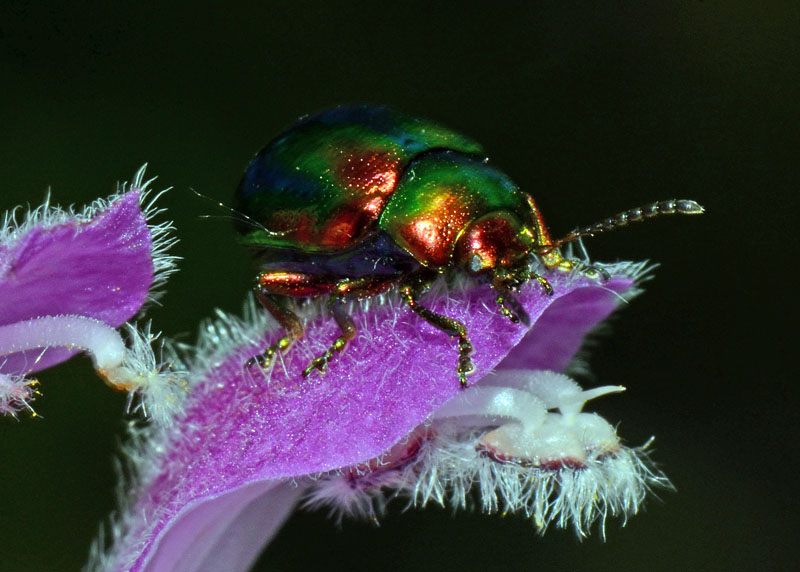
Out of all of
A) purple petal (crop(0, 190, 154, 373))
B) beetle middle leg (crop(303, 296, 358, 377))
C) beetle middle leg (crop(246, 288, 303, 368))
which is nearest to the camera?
purple petal (crop(0, 190, 154, 373))

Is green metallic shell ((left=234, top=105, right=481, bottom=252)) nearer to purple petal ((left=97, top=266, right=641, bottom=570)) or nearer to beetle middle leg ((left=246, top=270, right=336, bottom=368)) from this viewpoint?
beetle middle leg ((left=246, top=270, right=336, bottom=368))

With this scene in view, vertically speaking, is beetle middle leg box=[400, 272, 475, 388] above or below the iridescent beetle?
below

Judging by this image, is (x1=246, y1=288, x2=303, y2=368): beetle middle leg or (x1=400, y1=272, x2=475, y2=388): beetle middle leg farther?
(x1=246, y1=288, x2=303, y2=368): beetle middle leg

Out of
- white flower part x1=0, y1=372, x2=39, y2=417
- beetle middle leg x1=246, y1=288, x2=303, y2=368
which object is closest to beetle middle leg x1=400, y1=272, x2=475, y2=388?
beetle middle leg x1=246, y1=288, x2=303, y2=368

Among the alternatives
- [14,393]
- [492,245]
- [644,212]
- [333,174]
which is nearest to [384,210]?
[333,174]

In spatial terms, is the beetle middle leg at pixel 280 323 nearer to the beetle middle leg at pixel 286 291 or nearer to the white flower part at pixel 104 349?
the beetle middle leg at pixel 286 291

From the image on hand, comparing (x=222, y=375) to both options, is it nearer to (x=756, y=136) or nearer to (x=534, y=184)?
(x=534, y=184)

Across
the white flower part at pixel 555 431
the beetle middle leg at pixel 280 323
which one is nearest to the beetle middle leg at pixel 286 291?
the beetle middle leg at pixel 280 323
